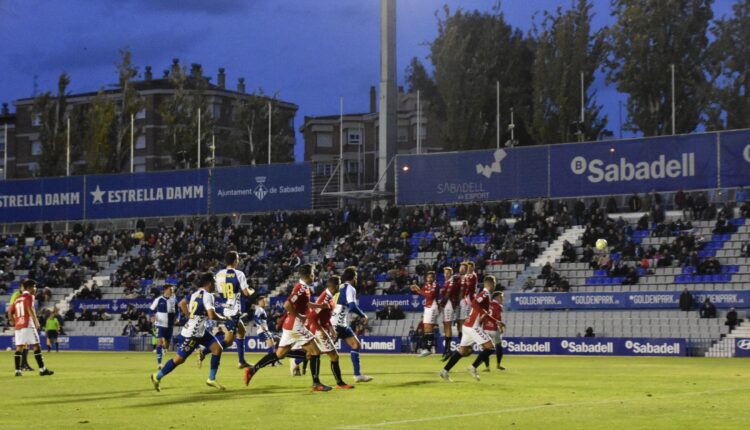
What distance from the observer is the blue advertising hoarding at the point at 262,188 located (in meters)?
66.9

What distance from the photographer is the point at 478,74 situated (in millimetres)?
84312

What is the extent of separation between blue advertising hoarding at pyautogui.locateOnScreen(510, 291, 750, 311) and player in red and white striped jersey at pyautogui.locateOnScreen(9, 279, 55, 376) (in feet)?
83.4

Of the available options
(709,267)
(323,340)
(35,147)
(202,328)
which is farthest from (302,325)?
(35,147)

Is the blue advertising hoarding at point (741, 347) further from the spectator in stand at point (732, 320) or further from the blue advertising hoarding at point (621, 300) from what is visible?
the blue advertising hoarding at point (621, 300)

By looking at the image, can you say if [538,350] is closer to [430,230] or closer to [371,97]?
[430,230]

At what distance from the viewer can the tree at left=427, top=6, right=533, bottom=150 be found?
82438 millimetres

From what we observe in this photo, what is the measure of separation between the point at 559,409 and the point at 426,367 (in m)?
13.9

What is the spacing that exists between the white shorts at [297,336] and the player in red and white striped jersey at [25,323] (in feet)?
31.8

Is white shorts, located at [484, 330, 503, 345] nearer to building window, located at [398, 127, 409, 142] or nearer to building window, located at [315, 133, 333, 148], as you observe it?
building window, located at [398, 127, 409, 142]

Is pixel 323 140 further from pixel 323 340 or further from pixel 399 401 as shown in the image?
pixel 399 401

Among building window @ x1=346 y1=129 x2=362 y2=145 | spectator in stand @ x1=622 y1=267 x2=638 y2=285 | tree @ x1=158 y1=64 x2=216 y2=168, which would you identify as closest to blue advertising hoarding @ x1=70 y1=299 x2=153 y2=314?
spectator in stand @ x1=622 y1=267 x2=638 y2=285

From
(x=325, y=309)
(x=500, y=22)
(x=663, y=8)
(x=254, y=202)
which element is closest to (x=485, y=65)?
(x=500, y=22)

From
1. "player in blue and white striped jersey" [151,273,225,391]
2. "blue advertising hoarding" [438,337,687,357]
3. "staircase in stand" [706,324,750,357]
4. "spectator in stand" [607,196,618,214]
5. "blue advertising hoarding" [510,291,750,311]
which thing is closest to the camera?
"player in blue and white striped jersey" [151,273,225,391]

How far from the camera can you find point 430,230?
58969 mm
